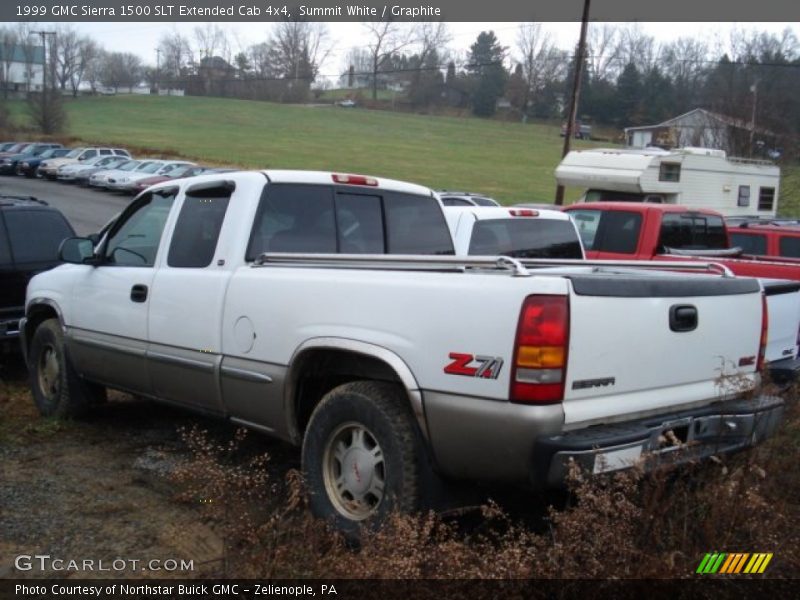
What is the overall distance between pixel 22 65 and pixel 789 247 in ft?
303

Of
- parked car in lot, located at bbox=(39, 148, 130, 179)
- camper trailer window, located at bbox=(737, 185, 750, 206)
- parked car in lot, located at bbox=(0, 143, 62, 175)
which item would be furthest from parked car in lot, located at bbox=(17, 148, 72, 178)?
camper trailer window, located at bbox=(737, 185, 750, 206)

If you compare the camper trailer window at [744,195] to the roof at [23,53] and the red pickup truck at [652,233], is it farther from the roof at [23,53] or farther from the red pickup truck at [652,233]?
the roof at [23,53]

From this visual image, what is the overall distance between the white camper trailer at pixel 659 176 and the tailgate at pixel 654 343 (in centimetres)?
1488

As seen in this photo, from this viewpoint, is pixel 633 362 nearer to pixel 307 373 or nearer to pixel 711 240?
pixel 307 373

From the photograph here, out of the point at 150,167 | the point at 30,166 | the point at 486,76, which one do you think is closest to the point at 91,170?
the point at 150,167

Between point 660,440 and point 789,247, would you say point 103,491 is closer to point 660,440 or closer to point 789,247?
point 660,440

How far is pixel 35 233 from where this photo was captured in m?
8.70

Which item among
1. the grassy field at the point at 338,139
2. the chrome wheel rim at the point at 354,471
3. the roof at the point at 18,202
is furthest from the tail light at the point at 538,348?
the grassy field at the point at 338,139

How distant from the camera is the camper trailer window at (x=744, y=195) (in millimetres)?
24505

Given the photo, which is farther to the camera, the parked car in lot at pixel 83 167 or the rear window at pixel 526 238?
the parked car in lot at pixel 83 167

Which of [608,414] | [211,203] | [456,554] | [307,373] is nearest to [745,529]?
[608,414]

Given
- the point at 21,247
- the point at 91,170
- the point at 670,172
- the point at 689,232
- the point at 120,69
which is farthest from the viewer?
the point at 120,69

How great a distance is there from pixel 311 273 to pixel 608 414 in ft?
5.60

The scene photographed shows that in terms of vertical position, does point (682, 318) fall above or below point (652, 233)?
above
